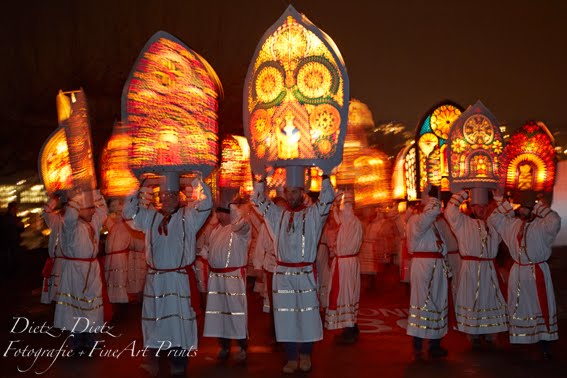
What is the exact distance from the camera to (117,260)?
11547 millimetres

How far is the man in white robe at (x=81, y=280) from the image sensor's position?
7980mm

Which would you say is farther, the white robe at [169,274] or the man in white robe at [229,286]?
the man in white robe at [229,286]

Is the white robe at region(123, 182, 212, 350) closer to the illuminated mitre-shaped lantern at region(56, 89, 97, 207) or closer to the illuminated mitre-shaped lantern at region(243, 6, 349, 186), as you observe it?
the illuminated mitre-shaped lantern at region(56, 89, 97, 207)

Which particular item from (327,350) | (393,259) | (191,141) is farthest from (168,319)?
(393,259)

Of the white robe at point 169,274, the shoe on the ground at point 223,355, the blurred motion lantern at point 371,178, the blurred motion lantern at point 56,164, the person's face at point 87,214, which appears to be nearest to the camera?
the white robe at point 169,274

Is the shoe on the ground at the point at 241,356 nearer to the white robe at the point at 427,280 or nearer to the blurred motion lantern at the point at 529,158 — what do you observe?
the white robe at the point at 427,280

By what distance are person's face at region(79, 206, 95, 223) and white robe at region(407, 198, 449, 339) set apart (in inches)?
152

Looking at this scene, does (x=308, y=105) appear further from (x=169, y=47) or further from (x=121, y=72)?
(x=121, y=72)

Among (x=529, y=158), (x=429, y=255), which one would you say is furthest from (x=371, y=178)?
(x=429, y=255)

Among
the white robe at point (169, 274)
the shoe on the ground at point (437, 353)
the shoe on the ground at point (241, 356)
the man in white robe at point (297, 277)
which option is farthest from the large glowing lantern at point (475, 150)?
the white robe at point (169, 274)

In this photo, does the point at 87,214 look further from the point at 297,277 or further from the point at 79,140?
the point at 297,277

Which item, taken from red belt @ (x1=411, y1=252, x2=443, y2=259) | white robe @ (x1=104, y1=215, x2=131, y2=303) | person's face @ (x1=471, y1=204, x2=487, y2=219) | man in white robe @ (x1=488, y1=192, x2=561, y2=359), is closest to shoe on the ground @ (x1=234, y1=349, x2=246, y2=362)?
red belt @ (x1=411, y1=252, x2=443, y2=259)

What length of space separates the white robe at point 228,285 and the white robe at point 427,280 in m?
1.98

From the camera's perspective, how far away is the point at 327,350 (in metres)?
8.45
